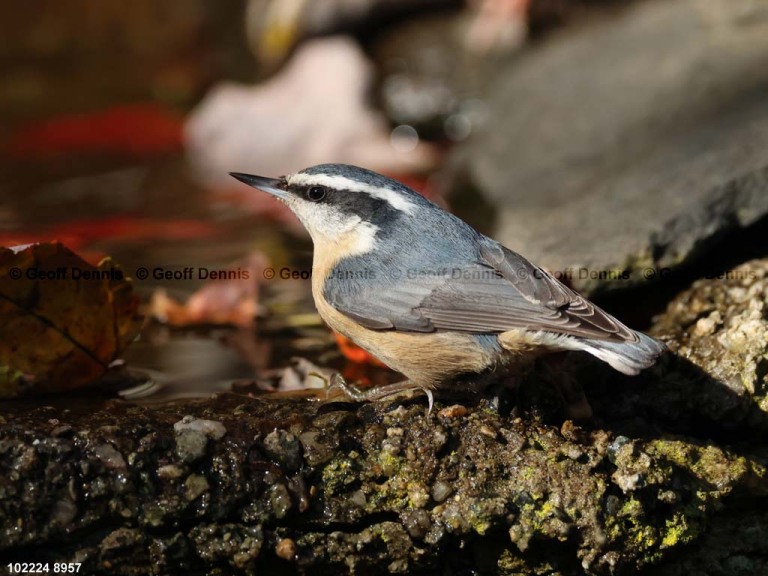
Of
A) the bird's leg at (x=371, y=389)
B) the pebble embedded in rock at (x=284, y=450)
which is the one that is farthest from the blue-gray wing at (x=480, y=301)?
the pebble embedded in rock at (x=284, y=450)

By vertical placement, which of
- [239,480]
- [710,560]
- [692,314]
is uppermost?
[692,314]

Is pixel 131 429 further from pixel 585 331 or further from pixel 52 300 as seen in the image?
pixel 585 331

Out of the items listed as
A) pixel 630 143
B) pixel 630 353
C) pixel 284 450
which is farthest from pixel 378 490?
pixel 630 143

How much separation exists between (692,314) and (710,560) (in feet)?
3.09

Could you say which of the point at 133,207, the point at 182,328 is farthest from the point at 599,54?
the point at 182,328

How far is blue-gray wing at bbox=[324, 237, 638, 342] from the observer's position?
10.3ft

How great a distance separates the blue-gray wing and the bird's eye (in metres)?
0.44

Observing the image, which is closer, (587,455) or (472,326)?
(587,455)

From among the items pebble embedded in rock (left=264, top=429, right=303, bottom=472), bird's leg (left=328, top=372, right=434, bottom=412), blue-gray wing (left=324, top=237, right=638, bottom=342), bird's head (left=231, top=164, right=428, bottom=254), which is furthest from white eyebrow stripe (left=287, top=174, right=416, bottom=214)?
pebble embedded in rock (left=264, top=429, right=303, bottom=472)

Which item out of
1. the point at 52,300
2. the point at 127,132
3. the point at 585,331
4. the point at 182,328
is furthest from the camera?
the point at 127,132

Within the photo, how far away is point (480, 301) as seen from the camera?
3.28 meters

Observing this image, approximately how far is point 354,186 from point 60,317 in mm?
1148

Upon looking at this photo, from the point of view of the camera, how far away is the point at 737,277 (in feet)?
12.1

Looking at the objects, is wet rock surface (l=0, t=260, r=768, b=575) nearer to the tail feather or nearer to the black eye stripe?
the tail feather
